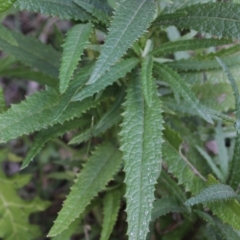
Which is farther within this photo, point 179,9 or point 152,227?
point 152,227

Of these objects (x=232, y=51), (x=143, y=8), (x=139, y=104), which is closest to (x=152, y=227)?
(x=139, y=104)

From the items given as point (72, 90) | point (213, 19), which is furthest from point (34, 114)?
point (213, 19)

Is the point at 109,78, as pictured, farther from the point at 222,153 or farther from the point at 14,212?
the point at 14,212

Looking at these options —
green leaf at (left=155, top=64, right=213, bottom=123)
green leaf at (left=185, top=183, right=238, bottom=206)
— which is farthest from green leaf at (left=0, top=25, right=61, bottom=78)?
green leaf at (left=185, top=183, right=238, bottom=206)

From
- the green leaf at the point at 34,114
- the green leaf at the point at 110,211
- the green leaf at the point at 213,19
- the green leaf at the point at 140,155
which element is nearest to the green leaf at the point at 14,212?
the green leaf at the point at 110,211

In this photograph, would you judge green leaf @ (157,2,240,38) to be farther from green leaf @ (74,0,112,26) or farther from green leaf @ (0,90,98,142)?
green leaf @ (0,90,98,142)

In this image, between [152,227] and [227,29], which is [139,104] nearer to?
[227,29]
